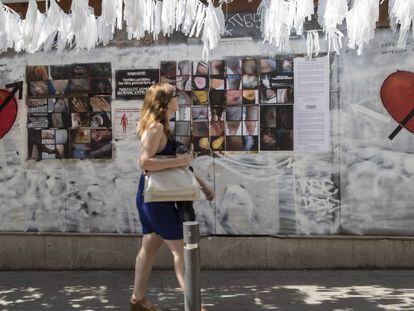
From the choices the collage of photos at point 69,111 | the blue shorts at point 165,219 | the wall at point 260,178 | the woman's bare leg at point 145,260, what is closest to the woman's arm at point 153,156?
the blue shorts at point 165,219

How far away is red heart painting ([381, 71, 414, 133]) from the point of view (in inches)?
257

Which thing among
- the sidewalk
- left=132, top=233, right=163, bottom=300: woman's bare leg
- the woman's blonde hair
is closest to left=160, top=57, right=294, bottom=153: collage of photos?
the sidewalk

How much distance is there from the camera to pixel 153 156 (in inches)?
189

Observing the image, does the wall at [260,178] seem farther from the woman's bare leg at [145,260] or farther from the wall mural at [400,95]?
the woman's bare leg at [145,260]

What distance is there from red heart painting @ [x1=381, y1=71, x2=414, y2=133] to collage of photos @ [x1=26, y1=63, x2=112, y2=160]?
311 centimetres

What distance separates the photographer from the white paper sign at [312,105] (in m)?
6.60

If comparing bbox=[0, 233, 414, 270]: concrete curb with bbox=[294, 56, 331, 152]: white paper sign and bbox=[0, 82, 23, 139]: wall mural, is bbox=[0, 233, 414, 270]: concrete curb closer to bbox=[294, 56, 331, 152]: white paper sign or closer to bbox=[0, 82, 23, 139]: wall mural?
bbox=[294, 56, 331, 152]: white paper sign

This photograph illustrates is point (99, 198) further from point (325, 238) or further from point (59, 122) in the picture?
point (325, 238)

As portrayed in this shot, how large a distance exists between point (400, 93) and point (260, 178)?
5.87 feet

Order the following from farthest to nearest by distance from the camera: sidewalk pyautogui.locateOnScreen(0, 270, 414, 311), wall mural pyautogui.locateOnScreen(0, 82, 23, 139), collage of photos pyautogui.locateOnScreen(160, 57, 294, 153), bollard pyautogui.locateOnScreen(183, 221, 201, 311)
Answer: wall mural pyautogui.locateOnScreen(0, 82, 23, 139) < collage of photos pyautogui.locateOnScreen(160, 57, 294, 153) < sidewalk pyautogui.locateOnScreen(0, 270, 414, 311) < bollard pyautogui.locateOnScreen(183, 221, 201, 311)

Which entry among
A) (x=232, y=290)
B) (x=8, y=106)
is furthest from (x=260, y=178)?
(x=8, y=106)

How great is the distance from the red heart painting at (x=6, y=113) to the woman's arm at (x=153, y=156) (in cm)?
288

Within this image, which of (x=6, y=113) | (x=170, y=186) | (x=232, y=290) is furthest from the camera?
(x=6, y=113)

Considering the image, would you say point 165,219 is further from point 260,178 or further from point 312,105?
point 312,105
